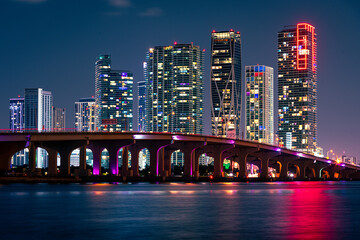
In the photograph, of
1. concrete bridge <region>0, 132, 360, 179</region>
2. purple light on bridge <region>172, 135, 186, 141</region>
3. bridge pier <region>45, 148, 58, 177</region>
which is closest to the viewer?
concrete bridge <region>0, 132, 360, 179</region>

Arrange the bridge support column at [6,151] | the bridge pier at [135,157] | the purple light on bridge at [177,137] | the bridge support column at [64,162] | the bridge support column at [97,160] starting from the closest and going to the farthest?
the bridge support column at [6,151], the bridge support column at [64,162], the bridge support column at [97,160], the purple light on bridge at [177,137], the bridge pier at [135,157]

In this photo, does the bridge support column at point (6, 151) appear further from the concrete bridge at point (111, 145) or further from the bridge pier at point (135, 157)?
the bridge pier at point (135, 157)

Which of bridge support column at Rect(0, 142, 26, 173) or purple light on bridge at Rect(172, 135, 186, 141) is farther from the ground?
purple light on bridge at Rect(172, 135, 186, 141)

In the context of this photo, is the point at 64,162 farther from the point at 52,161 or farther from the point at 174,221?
the point at 174,221

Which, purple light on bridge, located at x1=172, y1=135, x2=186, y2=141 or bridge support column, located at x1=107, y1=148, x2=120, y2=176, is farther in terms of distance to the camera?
purple light on bridge, located at x1=172, y1=135, x2=186, y2=141

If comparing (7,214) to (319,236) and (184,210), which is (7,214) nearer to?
(184,210)

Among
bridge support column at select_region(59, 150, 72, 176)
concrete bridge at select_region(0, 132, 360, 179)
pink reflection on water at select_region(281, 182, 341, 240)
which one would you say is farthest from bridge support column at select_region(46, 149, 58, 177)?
pink reflection on water at select_region(281, 182, 341, 240)

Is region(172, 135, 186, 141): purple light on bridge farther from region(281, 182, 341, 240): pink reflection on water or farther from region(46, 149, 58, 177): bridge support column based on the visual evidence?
region(281, 182, 341, 240): pink reflection on water

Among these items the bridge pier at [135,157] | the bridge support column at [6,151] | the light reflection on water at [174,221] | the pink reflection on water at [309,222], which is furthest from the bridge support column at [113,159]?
the pink reflection on water at [309,222]

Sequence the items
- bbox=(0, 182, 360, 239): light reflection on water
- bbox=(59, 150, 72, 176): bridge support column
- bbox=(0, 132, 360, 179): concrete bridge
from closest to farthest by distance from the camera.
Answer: bbox=(0, 182, 360, 239): light reflection on water → bbox=(0, 132, 360, 179): concrete bridge → bbox=(59, 150, 72, 176): bridge support column

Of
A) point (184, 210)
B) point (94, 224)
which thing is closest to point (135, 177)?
point (184, 210)

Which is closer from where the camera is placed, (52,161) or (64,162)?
(64,162)

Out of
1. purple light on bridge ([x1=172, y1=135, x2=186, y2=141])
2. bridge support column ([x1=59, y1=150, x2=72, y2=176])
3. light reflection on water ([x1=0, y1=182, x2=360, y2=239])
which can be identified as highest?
purple light on bridge ([x1=172, y1=135, x2=186, y2=141])

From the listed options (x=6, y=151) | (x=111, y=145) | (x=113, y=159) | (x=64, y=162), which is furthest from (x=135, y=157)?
(x=6, y=151)
